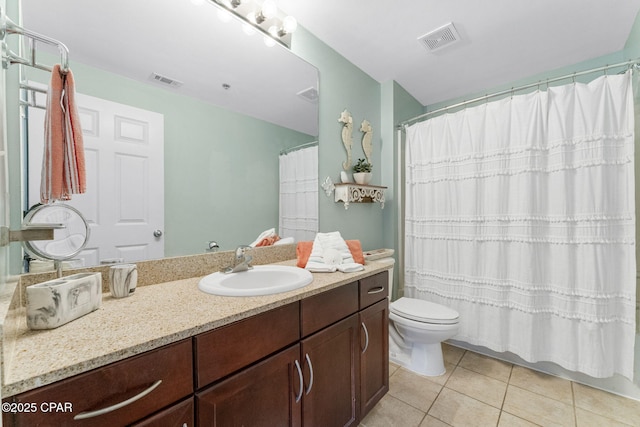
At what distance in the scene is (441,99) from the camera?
9.04 ft

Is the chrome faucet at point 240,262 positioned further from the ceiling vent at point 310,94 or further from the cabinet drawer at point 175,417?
the ceiling vent at point 310,94

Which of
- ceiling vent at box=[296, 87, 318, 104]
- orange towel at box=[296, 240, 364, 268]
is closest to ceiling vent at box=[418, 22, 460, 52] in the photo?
ceiling vent at box=[296, 87, 318, 104]

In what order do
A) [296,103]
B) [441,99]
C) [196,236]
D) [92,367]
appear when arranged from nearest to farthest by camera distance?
[92,367]
[196,236]
[296,103]
[441,99]

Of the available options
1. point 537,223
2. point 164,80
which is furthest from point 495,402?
point 164,80

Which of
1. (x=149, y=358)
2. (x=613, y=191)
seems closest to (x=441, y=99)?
(x=613, y=191)

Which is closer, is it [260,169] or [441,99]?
[260,169]

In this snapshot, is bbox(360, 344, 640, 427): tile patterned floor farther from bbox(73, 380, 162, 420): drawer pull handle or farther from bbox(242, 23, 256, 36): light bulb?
bbox(242, 23, 256, 36): light bulb

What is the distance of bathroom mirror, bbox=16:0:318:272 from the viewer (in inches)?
39.1

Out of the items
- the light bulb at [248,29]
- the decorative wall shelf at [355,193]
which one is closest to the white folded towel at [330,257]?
the decorative wall shelf at [355,193]

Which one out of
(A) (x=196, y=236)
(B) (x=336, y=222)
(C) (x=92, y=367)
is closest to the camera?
(C) (x=92, y=367)

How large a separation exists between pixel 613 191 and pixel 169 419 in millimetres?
2346

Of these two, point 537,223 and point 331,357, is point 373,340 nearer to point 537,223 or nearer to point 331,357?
point 331,357

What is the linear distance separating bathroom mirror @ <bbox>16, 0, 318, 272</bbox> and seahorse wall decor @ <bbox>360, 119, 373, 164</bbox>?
0.65 m

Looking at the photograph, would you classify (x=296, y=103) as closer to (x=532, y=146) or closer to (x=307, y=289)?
(x=307, y=289)
